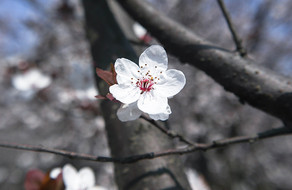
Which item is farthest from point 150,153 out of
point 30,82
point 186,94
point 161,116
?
point 186,94

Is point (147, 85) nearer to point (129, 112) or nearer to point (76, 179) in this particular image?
point (129, 112)

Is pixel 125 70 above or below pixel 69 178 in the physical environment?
above

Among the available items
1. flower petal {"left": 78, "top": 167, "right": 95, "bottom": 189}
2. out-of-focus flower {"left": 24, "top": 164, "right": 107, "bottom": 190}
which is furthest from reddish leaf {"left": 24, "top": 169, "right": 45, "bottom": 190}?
flower petal {"left": 78, "top": 167, "right": 95, "bottom": 189}

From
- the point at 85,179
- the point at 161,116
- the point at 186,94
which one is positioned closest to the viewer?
the point at 161,116

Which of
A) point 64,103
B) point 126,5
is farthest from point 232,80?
point 64,103

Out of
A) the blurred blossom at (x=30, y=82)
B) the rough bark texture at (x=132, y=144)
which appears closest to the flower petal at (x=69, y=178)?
the rough bark texture at (x=132, y=144)

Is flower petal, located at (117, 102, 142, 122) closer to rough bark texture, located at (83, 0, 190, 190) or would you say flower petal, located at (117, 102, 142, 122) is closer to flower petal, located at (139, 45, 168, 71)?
flower petal, located at (139, 45, 168, 71)
